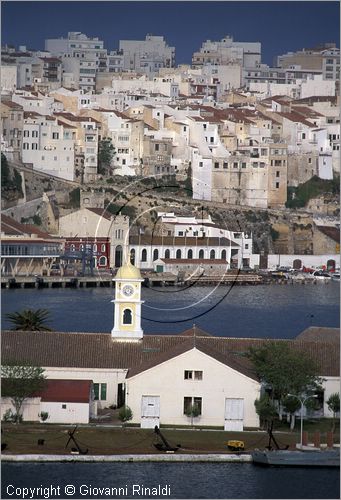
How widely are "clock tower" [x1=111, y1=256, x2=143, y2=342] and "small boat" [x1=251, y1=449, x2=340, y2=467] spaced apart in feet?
11.5

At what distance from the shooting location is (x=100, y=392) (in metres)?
22.6

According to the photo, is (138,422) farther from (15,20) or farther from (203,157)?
(15,20)

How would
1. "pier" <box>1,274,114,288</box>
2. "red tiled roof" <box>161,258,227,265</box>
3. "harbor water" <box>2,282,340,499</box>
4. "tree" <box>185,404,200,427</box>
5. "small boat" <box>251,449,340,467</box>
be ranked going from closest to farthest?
"harbor water" <box>2,282,340,499</box> → "small boat" <box>251,449,340,467</box> → "tree" <box>185,404,200,427</box> → "pier" <box>1,274,114,288</box> → "red tiled roof" <box>161,258,227,265</box>

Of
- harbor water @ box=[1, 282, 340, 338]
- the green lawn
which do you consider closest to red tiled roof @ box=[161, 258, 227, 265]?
harbor water @ box=[1, 282, 340, 338]

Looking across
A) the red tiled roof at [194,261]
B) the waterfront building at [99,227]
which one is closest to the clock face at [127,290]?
the waterfront building at [99,227]

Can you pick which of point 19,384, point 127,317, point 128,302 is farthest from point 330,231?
point 19,384

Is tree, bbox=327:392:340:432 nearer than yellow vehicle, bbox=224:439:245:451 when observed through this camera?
No

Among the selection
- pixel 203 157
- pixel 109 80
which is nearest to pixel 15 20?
pixel 109 80

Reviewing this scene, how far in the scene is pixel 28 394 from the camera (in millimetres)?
21656

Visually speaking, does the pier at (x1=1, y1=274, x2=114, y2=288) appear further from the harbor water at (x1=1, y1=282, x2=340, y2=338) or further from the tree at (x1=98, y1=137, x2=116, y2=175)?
the tree at (x1=98, y1=137, x2=116, y2=175)

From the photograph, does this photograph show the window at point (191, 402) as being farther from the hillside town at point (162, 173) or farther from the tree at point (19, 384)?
the hillside town at point (162, 173)

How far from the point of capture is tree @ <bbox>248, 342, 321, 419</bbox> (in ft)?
72.4

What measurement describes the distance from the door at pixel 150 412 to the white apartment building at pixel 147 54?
54038 millimetres

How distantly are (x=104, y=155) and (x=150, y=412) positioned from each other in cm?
3563
